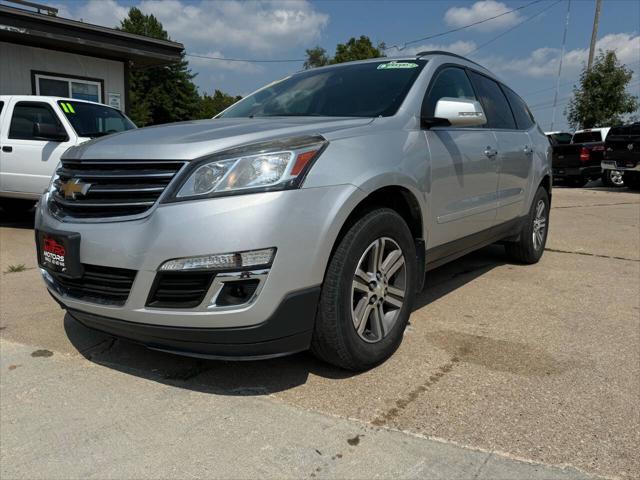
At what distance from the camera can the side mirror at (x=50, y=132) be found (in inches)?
254

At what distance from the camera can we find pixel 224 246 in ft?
7.18

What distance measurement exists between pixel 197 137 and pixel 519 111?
357 cm

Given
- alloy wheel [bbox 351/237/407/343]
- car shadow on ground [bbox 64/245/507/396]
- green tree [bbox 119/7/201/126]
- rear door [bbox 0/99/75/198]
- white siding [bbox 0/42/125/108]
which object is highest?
green tree [bbox 119/7/201/126]

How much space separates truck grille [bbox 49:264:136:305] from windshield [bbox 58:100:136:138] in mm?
5042

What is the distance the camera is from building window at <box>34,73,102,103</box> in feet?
38.4

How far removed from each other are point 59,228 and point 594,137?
18259 millimetres

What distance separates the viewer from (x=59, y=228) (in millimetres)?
2570

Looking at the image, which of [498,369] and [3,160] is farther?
[3,160]

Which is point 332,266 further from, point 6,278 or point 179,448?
point 6,278

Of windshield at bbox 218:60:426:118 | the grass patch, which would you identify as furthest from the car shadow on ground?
the grass patch

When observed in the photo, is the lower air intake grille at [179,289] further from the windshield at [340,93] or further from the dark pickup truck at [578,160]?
the dark pickup truck at [578,160]

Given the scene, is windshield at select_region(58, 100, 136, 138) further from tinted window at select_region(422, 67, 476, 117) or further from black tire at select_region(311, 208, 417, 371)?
black tire at select_region(311, 208, 417, 371)

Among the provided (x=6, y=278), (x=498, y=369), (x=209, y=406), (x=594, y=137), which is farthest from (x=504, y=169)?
(x=594, y=137)

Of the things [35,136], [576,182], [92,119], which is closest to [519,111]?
[92,119]
